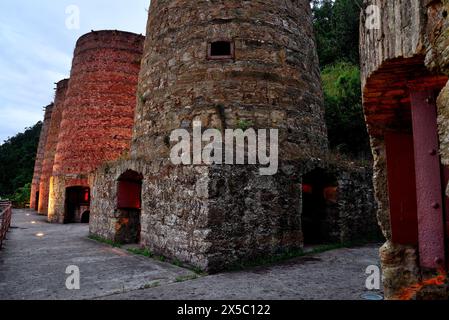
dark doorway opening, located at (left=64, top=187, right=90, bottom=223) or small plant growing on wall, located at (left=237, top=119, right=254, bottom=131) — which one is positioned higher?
small plant growing on wall, located at (left=237, top=119, right=254, bottom=131)

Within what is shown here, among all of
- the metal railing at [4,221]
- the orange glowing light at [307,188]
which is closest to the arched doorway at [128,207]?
the metal railing at [4,221]

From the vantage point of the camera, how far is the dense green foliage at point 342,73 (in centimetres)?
1182

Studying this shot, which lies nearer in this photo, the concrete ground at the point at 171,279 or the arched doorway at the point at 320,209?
the concrete ground at the point at 171,279

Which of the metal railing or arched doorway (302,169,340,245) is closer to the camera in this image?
arched doorway (302,169,340,245)

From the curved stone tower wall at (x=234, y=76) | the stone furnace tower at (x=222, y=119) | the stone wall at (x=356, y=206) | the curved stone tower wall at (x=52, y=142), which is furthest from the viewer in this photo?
the curved stone tower wall at (x=52, y=142)

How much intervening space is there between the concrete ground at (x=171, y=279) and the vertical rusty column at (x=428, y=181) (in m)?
1.79

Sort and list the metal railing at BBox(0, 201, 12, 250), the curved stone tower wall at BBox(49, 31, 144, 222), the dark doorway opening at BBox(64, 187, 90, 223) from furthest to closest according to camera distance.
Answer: the dark doorway opening at BBox(64, 187, 90, 223), the curved stone tower wall at BBox(49, 31, 144, 222), the metal railing at BBox(0, 201, 12, 250)

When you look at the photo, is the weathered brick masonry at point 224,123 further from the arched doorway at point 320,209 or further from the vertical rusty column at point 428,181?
the vertical rusty column at point 428,181

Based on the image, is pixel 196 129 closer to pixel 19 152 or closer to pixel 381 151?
pixel 381 151

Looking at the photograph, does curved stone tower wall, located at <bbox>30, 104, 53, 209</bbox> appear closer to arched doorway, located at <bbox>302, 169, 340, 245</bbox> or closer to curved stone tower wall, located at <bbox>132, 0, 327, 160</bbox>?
curved stone tower wall, located at <bbox>132, 0, 327, 160</bbox>

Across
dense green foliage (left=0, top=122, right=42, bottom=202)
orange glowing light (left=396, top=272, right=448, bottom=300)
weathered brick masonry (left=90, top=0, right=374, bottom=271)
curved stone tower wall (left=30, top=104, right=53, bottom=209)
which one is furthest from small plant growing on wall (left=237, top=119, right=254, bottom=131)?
dense green foliage (left=0, top=122, right=42, bottom=202)

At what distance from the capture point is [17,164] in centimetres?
3959

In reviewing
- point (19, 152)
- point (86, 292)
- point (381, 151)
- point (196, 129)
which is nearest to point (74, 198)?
point (196, 129)

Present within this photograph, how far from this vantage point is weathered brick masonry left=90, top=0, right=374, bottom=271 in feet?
18.6
